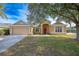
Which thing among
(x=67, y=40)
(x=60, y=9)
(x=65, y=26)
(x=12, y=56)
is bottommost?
(x=12, y=56)

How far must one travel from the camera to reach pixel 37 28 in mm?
4121

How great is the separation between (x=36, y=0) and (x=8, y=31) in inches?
33.1

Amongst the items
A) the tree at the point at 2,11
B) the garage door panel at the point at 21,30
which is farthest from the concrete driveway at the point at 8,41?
the tree at the point at 2,11

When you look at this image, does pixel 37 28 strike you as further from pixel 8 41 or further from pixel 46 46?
pixel 8 41

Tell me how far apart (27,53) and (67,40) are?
2.77 feet

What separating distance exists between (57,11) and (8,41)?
1.16 m

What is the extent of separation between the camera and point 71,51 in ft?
13.2

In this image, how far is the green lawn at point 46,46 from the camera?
13.2 ft

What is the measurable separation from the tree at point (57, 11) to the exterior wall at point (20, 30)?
0.88ft

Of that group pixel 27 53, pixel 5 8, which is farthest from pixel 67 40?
pixel 5 8

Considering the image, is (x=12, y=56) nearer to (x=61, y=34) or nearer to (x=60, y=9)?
(x=61, y=34)

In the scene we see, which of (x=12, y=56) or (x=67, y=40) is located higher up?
(x=67, y=40)

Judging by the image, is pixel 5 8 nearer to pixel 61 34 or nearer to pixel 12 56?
pixel 12 56

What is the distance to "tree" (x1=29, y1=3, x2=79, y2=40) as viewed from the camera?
13.4 ft
